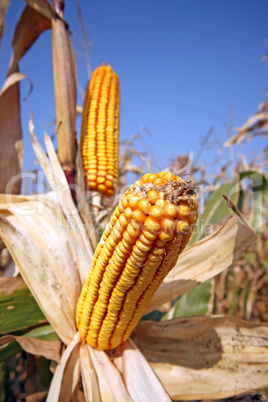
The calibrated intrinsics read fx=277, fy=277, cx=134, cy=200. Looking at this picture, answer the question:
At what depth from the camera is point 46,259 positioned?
1.48m

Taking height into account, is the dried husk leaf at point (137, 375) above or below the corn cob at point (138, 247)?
below

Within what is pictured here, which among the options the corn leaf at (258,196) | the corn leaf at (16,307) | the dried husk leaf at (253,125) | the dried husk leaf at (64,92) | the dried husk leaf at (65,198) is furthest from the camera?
the dried husk leaf at (253,125)

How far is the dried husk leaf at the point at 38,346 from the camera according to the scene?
1.29 metres

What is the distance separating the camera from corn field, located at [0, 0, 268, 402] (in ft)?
3.07

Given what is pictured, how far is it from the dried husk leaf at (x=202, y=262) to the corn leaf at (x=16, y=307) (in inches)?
26.2

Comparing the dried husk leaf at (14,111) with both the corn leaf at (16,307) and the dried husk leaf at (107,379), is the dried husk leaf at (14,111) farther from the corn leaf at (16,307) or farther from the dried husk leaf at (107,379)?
the dried husk leaf at (107,379)

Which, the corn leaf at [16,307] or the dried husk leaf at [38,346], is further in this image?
the corn leaf at [16,307]

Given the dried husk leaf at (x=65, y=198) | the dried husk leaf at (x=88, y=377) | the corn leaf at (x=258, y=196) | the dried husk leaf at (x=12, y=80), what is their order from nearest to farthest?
the dried husk leaf at (x=88, y=377)
the dried husk leaf at (x=65, y=198)
the corn leaf at (x=258, y=196)
the dried husk leaf at (x=12, y=80)

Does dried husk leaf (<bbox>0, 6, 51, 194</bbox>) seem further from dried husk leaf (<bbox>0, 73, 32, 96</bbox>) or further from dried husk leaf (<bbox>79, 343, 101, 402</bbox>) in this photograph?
dried husk leaf (<bbox>79, 343, 101, 402</bbox>)

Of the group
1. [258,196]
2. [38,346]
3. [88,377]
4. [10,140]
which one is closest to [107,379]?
[88,377]

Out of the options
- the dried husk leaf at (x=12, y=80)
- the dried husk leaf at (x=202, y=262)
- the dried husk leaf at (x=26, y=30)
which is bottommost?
the dried husk leaf at (x=202, y=262)

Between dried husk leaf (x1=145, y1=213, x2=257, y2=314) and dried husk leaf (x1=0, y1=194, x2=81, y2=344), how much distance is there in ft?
1.51

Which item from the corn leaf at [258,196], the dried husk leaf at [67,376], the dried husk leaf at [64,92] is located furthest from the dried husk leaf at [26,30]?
the dried husk leaf at [67,376]

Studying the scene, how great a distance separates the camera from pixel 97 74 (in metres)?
2.48
